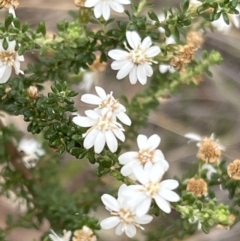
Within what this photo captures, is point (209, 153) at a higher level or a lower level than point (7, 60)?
lower

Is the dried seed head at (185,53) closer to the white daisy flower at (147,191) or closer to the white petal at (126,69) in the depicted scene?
the white petal at (126,69)

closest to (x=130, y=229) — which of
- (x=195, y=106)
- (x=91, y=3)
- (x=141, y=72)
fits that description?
(x=141, y=72)

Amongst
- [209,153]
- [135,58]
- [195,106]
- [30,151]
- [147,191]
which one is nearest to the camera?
[147,191]

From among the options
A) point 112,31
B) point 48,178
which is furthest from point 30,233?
point 112,31

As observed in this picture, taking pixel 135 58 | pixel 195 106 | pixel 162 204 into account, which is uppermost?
pixel 135 58

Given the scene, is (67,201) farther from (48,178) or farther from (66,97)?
(66,97)

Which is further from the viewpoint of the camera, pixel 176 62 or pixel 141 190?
pixel 176 62

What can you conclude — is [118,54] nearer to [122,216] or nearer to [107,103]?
[107,103]
